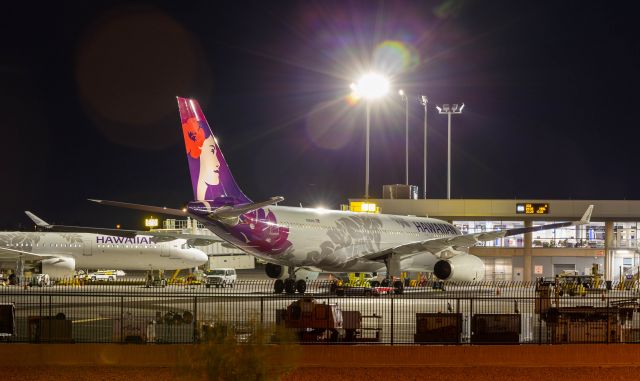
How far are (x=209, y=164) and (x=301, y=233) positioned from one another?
567cm

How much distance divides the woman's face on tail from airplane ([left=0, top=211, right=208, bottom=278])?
20.8 metres

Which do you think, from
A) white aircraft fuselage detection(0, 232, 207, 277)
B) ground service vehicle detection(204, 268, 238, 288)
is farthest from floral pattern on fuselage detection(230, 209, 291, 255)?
white aircraft fuselage detection(0, 232, 207, 277)

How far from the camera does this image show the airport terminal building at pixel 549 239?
59312mm

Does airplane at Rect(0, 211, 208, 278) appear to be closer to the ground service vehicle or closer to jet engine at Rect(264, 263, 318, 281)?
the ground service vehicle

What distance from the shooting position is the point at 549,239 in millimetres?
64500

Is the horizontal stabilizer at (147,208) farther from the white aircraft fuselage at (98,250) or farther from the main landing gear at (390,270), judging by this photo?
the white aircraft fuselage at (98,250)

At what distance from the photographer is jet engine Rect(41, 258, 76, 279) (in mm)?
51219

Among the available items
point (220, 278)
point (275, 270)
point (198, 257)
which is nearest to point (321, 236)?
point (275, 270)

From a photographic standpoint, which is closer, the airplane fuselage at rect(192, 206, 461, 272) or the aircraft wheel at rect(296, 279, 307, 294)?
the airplane fuselage at rect(192, 206, 461, 272)

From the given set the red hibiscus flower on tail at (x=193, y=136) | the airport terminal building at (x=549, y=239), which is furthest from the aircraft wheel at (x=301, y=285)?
the airport terminal building at (x=549, y=239)

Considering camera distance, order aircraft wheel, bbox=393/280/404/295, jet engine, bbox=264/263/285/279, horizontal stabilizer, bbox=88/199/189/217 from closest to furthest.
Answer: horizontal stabilizer, bbox=88/199/189/217
aircraft wheel, bbox=393/280/404/295
jet engine, bbox=264/263/285/279

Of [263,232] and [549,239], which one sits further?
[549,239]

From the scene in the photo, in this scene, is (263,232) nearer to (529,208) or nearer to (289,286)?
(289,286)

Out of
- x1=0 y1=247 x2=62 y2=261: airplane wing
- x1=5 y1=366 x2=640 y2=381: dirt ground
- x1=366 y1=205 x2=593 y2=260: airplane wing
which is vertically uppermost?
x1=366 y1=205 x2=593 y2=260: airplane wing
